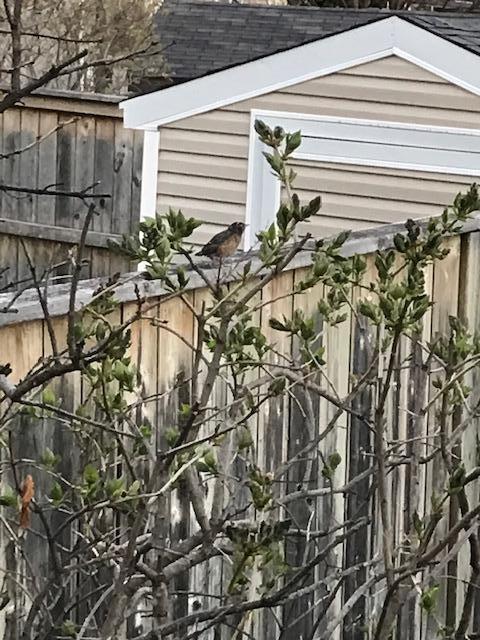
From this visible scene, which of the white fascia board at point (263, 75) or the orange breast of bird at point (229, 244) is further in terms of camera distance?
the white fascia board at point (263, 75)

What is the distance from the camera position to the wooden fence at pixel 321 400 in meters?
2.71

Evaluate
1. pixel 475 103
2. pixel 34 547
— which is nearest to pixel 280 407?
pixel 34 547

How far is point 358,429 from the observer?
12.4ft

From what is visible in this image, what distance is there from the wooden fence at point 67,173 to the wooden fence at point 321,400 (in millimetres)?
6188

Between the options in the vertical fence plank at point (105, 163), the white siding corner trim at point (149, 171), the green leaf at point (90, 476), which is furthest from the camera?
the vertical fence plank at point (105, 163)

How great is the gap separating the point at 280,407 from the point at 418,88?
5.46 m

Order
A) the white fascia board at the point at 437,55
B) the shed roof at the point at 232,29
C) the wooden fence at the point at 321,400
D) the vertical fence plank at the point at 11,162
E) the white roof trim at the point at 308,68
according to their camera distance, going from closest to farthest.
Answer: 1. the wooden fence at the point at 321,400
2. the white fascia board at the point at 437,55
3. the white roof trim at the point at 308,68
4. the vertical fence plank at the point at 11,162
5. the shed roof at the point at 232,29

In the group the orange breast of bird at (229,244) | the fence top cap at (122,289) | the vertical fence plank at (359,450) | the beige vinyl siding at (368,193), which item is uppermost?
the beige vinyl siding at (368,193)

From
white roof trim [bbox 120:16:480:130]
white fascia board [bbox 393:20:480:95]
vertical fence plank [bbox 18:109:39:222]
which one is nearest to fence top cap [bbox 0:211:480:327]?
white fascia board [bbox 393:20:480:95]

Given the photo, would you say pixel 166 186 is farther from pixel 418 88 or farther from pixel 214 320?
pixel 214 320

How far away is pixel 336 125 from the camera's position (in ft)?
29.0

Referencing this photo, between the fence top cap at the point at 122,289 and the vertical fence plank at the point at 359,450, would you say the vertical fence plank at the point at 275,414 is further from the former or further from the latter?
the vertical fence plank at the point at 359,450

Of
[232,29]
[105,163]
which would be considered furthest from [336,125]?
[232,29]

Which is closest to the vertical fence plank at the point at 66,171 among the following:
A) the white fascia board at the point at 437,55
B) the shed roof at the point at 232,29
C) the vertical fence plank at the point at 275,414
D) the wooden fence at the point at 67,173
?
the wooden fence at the point at 67,173
